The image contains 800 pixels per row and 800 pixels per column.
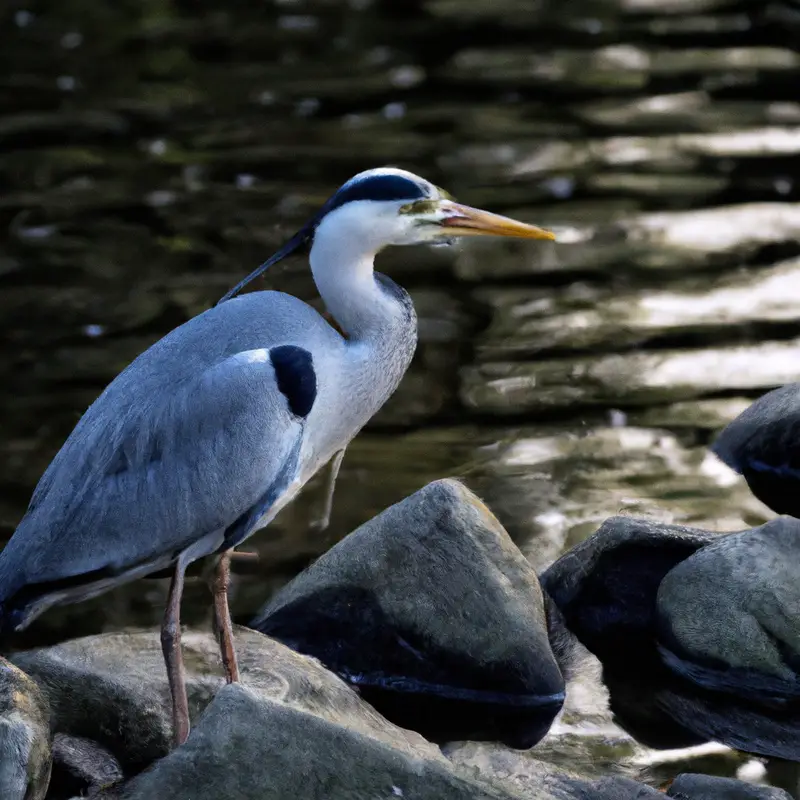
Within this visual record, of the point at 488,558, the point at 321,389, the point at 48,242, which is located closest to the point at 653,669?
the point at 488,558

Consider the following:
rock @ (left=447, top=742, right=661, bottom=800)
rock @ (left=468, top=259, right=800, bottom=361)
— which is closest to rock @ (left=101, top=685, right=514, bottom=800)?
rock @ (left=447, top=742, right=661, bottom=800)

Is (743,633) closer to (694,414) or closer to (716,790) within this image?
(716,790)

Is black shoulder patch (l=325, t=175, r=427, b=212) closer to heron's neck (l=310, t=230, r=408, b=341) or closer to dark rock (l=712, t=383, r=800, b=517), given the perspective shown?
heron's neck (l=310, t=230, r=408, b=341)

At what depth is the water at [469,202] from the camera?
808 centimetres

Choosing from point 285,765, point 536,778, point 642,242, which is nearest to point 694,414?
point 642,242

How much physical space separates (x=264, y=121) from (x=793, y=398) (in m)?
6.90

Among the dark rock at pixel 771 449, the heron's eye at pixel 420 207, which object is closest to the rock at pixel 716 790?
the heron's eye at pixel 420 207

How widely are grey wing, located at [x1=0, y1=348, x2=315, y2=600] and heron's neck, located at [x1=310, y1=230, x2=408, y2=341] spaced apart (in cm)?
44

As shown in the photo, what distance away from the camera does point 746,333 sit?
9.55m

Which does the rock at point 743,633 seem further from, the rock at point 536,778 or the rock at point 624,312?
the rock at point 624,312

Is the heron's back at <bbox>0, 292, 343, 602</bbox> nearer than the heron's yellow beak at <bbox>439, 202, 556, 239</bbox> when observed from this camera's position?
Yes

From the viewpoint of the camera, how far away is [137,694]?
17.9 feet

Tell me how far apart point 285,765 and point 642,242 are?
273 inches

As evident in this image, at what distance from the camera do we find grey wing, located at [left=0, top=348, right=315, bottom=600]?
5.36m
